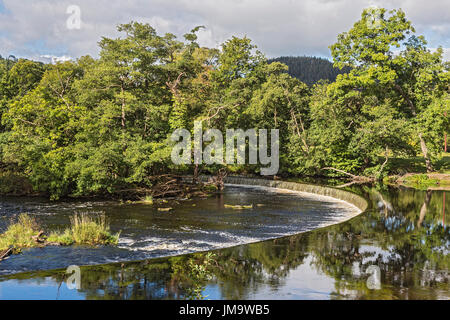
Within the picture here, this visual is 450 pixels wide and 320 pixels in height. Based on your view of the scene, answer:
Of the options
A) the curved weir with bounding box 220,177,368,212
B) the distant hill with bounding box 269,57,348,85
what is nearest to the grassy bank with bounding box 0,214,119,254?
the curved weir with bounding box 220,177,368,212

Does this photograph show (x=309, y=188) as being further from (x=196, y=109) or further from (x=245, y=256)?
(x=245, y=256)

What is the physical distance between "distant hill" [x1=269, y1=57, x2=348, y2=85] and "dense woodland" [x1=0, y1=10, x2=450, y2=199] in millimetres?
96830

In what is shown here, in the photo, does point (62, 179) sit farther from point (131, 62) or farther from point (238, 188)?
point (238, 188)

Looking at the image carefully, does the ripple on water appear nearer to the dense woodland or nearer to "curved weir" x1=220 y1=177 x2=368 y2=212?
"curved weir" x1=220 y1=177 x2=368 y2=212

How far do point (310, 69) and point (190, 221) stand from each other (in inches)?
5253

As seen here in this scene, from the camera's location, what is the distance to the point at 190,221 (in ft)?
68.9

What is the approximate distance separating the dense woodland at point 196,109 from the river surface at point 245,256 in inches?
139

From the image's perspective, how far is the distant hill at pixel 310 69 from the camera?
464 feet

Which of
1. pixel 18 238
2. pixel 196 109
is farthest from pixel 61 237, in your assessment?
pixel 196 109
